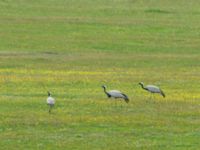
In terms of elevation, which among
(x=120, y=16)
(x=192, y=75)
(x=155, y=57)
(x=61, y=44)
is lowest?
(x=192, y=75)

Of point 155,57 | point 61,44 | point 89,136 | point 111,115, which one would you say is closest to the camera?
point 89,136

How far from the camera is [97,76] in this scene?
34.6 metres

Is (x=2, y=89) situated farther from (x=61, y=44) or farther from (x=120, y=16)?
(x=120, y=16)

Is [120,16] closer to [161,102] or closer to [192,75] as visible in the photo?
[192,75]

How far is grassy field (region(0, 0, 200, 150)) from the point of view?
2133 centimetres

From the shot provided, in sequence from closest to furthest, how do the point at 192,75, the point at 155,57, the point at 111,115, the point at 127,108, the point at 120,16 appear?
the point at 111,115, the point at 127,108, the point at 192,75, the point at 155,57, the point at 120,16

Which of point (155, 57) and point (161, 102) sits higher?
point (155, 57)

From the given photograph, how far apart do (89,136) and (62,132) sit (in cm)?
82

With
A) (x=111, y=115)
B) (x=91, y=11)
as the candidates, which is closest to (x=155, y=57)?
(x=111, y=115)

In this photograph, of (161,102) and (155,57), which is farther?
(155,57)

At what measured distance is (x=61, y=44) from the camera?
4772cm

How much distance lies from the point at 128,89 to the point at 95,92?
4.89 feet

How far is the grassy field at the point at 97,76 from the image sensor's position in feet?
70.0

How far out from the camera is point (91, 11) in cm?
7019
